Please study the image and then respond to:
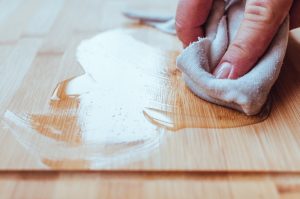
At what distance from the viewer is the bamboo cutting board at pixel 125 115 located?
0.54 m

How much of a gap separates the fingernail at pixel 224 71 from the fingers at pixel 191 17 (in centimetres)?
12

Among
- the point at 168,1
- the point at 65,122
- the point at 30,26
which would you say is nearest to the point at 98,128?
the point at 65,122

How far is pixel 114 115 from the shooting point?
2.03 feet

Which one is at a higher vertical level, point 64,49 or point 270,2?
point 270,2

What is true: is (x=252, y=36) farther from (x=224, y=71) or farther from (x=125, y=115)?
(x=125, y=115)

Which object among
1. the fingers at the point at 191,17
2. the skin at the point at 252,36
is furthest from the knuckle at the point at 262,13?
the fingers at the point at 191,17

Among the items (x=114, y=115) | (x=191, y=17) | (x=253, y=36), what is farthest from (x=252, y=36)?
(x=114, y=115)

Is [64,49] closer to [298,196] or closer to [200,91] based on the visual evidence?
[200,91]

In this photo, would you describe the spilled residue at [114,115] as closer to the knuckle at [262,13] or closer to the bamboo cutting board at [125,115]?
the bamboo cutting board at [125,115]

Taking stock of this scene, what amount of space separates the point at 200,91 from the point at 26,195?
0.98 ft

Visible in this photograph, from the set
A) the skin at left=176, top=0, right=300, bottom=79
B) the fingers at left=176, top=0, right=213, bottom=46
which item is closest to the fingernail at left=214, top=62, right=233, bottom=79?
the skin at left=176, top=0, right=300, bottom=79

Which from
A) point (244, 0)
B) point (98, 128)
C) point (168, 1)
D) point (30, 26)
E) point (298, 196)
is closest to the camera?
point (298, 196)

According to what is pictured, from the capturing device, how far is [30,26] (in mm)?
889

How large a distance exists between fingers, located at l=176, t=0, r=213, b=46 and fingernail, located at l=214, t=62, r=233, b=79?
0.12 meters
